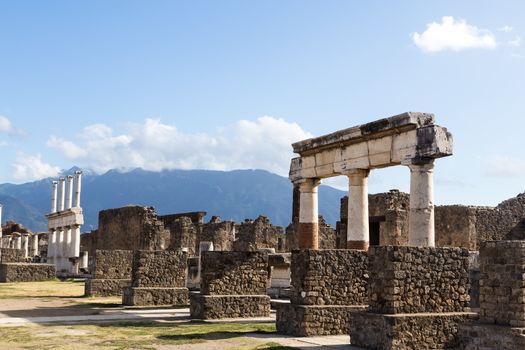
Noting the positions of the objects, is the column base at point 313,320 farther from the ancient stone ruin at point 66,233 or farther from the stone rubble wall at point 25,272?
the ancient stone ruin at point 66,233

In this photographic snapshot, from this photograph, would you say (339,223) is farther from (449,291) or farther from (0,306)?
(449,291)

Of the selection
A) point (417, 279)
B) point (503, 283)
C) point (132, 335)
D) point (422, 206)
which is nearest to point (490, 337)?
point (503, 283)

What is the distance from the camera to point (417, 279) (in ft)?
41.2

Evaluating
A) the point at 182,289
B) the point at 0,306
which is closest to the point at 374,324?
the point at 182,289

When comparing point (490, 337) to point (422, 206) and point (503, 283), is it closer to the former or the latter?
point (503, 283)

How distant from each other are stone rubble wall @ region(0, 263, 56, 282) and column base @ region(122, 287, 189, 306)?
1692 cm

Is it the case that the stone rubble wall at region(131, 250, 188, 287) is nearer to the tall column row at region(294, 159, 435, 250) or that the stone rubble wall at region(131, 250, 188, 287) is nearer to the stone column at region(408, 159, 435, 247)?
the tall column row at region(294, 159, 435, 250)

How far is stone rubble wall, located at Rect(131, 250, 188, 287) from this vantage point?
2261 centimetres

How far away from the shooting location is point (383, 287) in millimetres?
12484

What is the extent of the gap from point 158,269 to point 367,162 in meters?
9.38

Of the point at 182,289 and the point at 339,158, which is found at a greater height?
the point at 339,158

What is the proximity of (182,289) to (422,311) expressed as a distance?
40.4 ft

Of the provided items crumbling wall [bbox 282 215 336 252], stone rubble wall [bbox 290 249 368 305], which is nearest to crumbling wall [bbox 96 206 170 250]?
crumbling wall [bbox 282 215 336 252]

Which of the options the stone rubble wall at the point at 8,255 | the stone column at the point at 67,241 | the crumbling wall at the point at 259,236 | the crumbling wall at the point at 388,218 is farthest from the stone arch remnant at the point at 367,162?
the stone column at the point at 67,241
